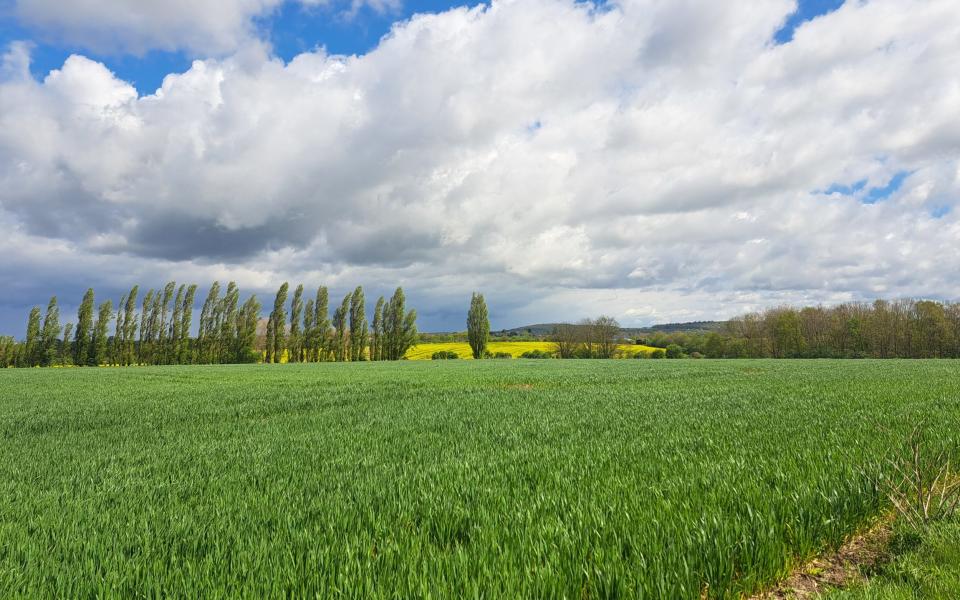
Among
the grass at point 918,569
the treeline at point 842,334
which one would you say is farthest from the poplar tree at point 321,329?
the grass at point 918,569

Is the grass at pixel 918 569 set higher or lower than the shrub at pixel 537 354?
higher

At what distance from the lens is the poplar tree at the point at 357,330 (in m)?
89.5

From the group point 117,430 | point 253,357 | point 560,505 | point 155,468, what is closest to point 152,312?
point 253,357

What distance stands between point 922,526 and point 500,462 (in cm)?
426

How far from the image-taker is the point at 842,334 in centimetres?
8494

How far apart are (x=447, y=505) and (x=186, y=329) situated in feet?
314

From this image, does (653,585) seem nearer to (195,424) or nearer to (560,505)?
(560,505)

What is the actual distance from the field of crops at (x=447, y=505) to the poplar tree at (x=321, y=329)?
7886 cm

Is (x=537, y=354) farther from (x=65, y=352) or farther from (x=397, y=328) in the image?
(x=65, y=352)

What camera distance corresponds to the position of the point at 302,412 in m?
13.4

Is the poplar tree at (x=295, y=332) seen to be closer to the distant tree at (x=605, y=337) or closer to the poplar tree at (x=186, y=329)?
the poplar tree at (x=186, y=329)

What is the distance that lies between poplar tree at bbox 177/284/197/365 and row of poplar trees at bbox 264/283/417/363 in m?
13.8

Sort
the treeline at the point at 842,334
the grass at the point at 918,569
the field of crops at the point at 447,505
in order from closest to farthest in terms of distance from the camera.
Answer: the grass at the point at 918,569 → the field of crops at the point at 447,505 → the treeline at the point at 842,334

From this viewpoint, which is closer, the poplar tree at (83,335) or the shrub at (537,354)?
the poplar tree at (83,335)
